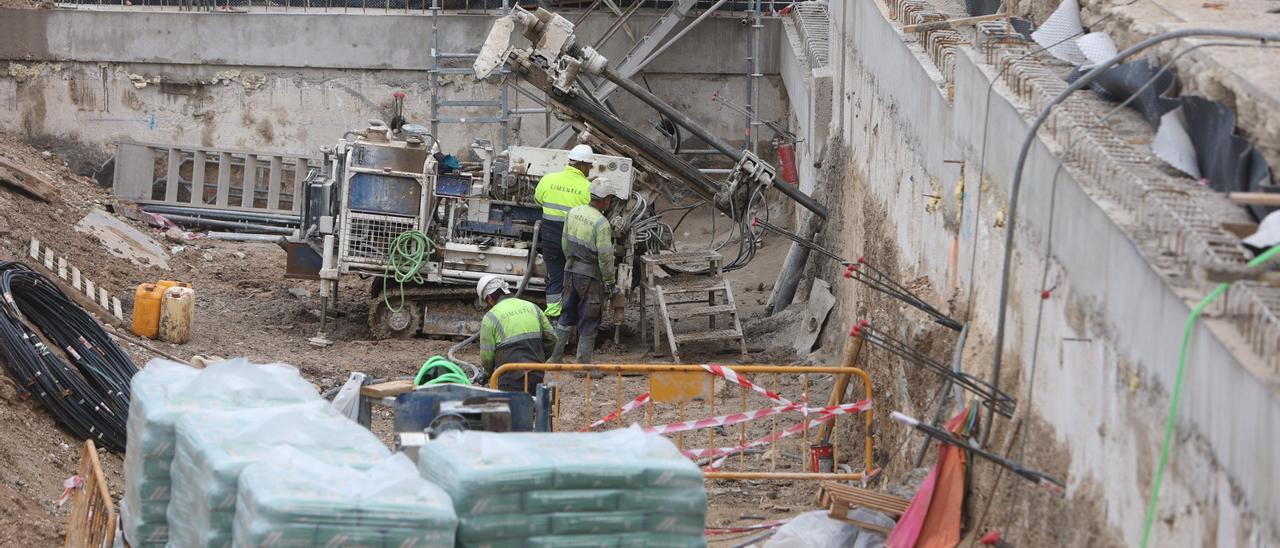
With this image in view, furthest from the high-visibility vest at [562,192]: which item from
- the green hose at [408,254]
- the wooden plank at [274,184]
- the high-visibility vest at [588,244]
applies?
the wooden plank at [274,184]

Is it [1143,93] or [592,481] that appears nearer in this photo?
[592,481]

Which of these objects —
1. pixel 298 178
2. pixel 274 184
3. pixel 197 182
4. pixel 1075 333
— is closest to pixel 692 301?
pixel 298 178

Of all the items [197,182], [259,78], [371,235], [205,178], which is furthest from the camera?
[259,78]

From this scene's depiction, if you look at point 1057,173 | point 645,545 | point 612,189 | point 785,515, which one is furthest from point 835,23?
point 645,545

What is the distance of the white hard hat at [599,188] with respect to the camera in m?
12.9

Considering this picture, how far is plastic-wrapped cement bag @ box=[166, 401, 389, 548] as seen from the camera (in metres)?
5.57

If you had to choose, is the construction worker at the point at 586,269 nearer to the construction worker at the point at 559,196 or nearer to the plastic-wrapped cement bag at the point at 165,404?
the construction worker at the point at 559,196

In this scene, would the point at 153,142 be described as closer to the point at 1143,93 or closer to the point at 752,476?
the point at 752,476

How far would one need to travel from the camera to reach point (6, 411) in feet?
34.6

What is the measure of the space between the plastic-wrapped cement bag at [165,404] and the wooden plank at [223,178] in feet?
43.4

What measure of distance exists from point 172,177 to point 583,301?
356 inches

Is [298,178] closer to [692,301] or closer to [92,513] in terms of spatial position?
[692,301]

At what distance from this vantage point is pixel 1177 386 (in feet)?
15.2

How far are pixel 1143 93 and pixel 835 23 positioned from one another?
321 inches
